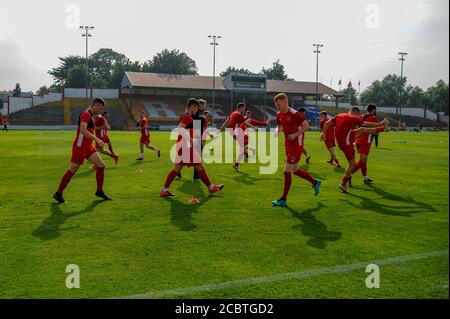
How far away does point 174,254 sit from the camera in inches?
211

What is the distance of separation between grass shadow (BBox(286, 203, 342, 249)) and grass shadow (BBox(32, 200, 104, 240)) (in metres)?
3.73

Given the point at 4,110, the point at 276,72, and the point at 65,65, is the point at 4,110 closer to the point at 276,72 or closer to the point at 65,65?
the point at 65,65

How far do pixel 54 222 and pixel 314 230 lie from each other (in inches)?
168

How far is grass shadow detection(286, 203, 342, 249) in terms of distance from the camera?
592cm

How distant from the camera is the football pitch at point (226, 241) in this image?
4.26m

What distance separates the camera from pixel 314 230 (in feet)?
21.6

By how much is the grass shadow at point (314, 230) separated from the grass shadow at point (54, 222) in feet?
12.2

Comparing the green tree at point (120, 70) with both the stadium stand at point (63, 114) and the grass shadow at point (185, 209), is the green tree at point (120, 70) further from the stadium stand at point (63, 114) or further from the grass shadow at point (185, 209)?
the grass shadow at point (185, 209)

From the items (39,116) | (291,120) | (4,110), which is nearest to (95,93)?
(39,116)

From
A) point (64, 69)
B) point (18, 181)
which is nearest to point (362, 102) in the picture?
point (64, 69)

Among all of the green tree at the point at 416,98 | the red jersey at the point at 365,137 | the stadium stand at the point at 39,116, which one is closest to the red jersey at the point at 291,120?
the red jersey at the point at 365,137

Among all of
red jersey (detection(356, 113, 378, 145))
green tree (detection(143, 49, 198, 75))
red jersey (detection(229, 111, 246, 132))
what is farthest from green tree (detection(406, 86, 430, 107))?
red jersey (detection(356, 113, 378, 145))

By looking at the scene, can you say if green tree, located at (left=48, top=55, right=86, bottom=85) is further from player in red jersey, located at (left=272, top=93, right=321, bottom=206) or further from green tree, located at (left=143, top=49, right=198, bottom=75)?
player in red jersey, located at (left=272, top=93, right=321, bottom=206)
